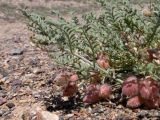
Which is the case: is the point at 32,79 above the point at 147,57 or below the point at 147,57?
below

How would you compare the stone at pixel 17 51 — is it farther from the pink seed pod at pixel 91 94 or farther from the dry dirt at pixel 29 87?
the pink seed pod at pixel 91 94

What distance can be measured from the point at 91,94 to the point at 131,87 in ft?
1.08

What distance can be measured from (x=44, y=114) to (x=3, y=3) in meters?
7.07

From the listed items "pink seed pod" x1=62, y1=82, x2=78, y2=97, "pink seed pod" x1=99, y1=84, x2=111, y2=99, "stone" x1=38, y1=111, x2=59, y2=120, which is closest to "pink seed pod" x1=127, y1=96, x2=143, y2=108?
"pink seed pod" x1=99, y1=84, x2=111, y2=99

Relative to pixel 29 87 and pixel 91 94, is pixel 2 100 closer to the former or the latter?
pixel 29 87

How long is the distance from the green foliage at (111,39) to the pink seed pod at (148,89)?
0.20 ft

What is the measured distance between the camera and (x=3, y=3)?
1015 centimetres

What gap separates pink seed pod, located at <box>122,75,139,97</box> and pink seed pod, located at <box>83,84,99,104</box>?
0.21 m

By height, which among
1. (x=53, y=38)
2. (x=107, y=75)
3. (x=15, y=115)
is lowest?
(x=15, y=115)

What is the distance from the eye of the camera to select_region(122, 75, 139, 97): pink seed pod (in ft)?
10.3

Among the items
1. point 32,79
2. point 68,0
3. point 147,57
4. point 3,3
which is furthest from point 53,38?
point 68,0

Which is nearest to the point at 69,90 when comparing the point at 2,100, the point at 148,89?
the point at 148,89

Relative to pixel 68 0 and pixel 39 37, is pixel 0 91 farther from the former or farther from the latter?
pixel 68 0

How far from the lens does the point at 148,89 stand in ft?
10.1
